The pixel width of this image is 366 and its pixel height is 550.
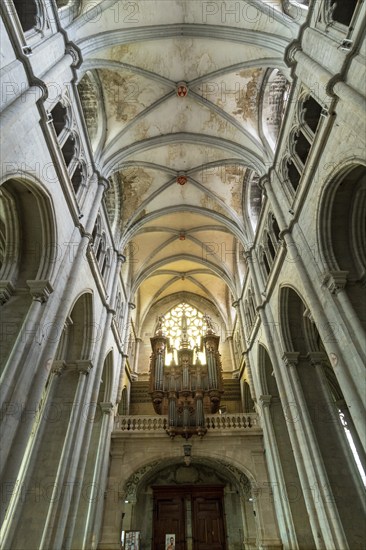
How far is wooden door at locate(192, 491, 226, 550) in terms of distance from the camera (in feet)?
45.1

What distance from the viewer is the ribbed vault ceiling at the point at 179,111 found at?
10352 millimetres

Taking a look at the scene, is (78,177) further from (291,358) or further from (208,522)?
(208,522)

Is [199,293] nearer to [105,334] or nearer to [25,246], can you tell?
[105,334]

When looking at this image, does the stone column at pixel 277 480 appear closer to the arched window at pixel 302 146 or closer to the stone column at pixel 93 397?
the stone column at pixel 93 397

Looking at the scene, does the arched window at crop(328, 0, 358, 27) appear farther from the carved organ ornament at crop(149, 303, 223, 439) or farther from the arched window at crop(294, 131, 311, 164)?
the carved organ ornament at crop(149, 303, 223, 439)

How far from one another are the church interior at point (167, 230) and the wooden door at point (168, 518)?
0.08 m

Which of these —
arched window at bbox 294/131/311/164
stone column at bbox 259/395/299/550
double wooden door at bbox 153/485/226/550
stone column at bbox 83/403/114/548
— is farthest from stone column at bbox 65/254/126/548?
arched window at bbox 294/131/311/164

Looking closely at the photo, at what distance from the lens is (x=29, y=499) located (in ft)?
26.2

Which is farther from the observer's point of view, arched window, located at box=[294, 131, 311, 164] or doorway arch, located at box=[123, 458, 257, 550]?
doorway arch, located at box=[123, 458, 257, 550]

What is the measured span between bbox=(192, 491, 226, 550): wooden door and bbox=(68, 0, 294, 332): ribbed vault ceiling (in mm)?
9753

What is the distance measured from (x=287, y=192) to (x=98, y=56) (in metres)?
7.12

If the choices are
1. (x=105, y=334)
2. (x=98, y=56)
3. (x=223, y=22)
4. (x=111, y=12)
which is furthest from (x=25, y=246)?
(x=223, y=22)

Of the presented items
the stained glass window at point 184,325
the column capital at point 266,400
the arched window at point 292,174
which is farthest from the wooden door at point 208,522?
the arched window at point 292,174

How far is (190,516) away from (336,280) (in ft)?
41.1
